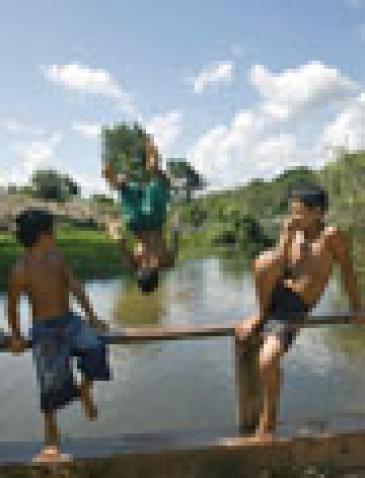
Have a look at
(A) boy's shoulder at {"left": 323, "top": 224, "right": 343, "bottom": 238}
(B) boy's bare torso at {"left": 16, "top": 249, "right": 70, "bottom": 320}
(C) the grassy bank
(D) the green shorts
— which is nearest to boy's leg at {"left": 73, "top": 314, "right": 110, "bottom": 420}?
(B) boy's bare torso at {"left": 16, "top": 249, "right": 70, "bottom": 320}

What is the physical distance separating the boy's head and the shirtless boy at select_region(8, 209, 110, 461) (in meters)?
1.51

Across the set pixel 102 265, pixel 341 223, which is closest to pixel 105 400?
pixel 341 223

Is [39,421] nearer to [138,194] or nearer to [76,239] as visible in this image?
[138,194]

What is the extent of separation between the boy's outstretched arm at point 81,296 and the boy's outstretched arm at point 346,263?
5.21ft

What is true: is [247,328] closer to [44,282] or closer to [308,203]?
[308,203]

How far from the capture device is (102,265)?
48344mm

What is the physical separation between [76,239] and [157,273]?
54.8m

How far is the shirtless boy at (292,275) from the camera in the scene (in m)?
4.82

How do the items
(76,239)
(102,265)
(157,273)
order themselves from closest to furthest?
(157,273)
(102,265)
(76,239)

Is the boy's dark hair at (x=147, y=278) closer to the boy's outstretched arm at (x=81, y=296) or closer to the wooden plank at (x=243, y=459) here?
the boy's outstretched arm at (x=81, y=296)

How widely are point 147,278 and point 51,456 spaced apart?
161 centimetres

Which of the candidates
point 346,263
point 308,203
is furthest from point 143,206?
point 346,263

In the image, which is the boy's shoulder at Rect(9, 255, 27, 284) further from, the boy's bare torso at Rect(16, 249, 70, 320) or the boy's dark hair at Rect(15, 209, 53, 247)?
the boy's dark hair at Rect(15, 209, 53, 247)

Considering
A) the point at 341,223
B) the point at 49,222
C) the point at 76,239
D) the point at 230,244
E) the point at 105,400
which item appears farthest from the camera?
the point at 230,244
